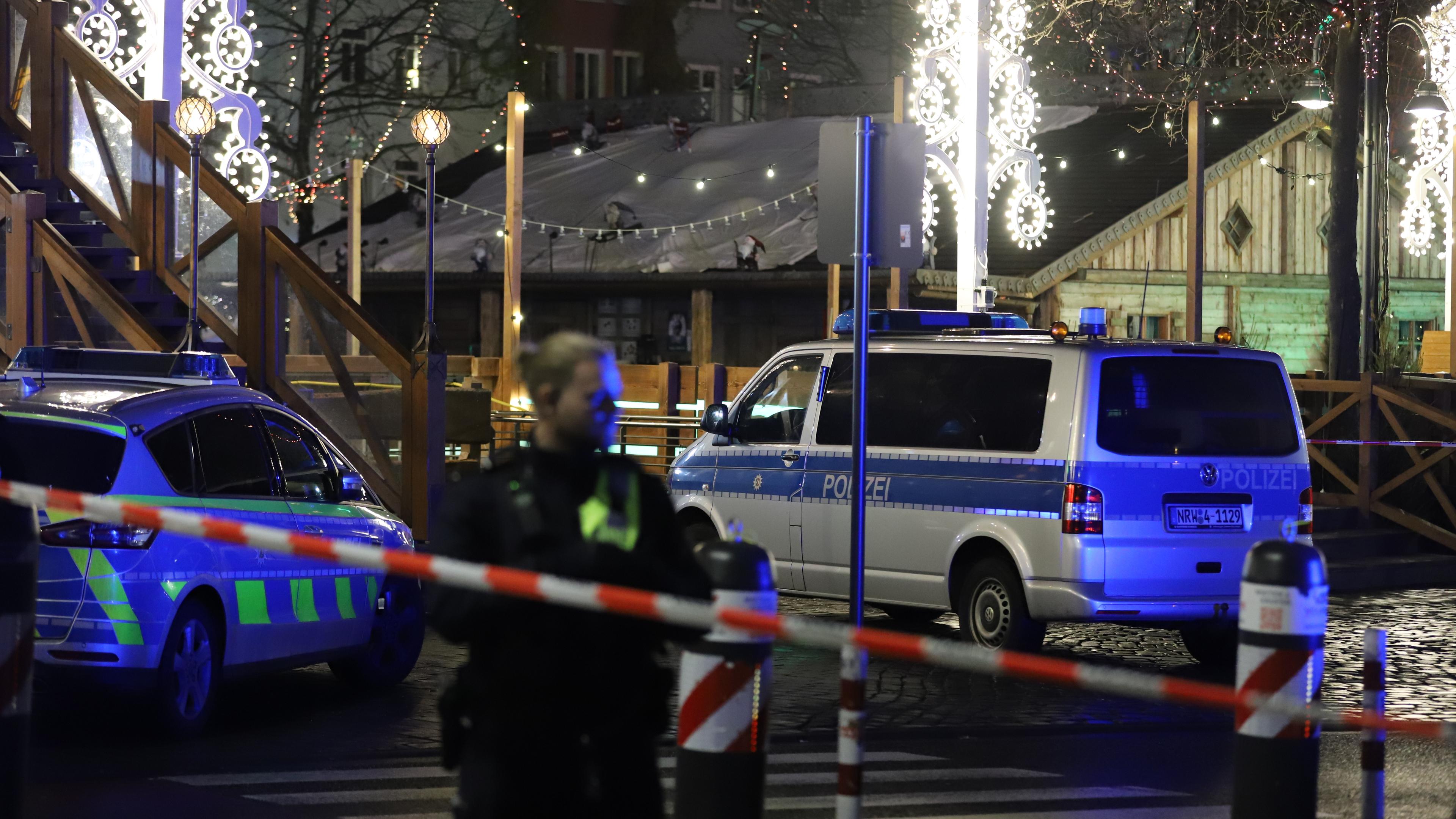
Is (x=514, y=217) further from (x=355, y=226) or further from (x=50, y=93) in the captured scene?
(x=50, y=93)

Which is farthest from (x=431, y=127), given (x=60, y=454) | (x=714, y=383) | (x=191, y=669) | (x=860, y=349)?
(x=191, y=669)

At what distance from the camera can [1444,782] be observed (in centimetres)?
871

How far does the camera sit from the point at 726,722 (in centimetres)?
499

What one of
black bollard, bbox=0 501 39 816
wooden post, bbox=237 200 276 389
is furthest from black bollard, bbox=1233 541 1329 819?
wooden post, bbox=237 200 276 389

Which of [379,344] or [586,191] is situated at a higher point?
[586,191]

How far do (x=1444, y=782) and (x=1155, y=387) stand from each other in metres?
3.49

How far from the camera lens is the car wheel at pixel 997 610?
38.7 ft

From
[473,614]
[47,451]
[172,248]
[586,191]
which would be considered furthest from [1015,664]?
[586,191]

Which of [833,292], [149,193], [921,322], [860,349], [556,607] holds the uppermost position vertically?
[149,193]

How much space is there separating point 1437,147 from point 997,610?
16807mm

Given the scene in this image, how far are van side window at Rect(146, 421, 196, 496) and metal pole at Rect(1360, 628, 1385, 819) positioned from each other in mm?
5524

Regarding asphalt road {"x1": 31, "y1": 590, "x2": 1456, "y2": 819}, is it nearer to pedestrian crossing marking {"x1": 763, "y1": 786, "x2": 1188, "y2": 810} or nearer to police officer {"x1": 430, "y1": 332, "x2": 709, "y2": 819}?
pedestrian crossing marking {"x1": 763, "y1": 786, "x2": 1188, "y2": 810}

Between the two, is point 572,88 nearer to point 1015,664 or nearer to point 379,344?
point 379,344

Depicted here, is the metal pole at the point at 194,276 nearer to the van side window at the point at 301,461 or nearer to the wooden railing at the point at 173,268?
the wooden railing at the point at 173,268
